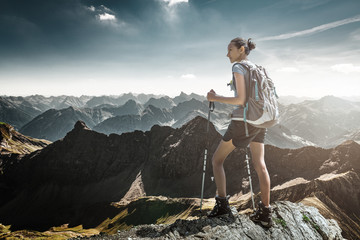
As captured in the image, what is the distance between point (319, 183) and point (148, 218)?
240 feet

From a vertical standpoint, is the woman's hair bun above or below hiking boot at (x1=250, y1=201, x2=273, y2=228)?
above

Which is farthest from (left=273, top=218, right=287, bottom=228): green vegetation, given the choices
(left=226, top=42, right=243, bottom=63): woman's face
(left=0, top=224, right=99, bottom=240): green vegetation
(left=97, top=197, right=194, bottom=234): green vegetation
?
(left=0, top=224, right=99, bottom=240): green vegetation

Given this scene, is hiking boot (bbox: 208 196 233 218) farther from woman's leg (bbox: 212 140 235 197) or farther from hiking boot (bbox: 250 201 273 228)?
hiking boot (bbox: 250 201 273 228)

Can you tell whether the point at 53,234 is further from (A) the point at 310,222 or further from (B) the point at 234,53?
(B) the point at 234,53

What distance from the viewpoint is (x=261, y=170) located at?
5270mm

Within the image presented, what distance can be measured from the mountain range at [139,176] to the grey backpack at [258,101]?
77.3 metres

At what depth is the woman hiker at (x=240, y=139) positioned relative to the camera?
463cm

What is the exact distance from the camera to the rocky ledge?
17.1 feet

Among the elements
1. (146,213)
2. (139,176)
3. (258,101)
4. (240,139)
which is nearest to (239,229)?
(240,139)

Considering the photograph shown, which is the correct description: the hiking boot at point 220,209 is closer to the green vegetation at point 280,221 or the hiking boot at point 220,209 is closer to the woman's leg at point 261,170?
the woman's leg at point 261,170

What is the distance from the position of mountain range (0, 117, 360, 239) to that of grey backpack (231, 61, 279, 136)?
254 ft

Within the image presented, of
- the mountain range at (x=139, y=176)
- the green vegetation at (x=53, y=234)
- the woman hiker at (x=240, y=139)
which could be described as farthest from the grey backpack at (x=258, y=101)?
the green vegetation at (x=53, y=234)

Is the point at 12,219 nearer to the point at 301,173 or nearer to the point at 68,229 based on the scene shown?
the point at 68,229

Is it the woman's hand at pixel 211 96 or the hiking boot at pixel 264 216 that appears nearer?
the woman's hand at pixel 211 96
